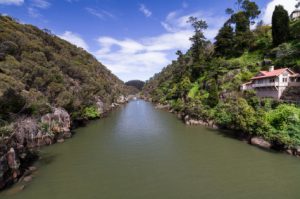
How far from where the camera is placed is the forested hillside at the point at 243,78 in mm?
28219

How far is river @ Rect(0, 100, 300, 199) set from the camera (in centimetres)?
1753

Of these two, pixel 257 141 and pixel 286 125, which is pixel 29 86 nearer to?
pixel 257 141

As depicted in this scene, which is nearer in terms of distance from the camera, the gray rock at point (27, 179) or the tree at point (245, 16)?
the gray rock at point (27, 179)

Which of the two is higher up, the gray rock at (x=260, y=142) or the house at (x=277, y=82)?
the house at (x=277, y=82)

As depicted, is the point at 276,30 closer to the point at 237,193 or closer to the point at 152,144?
the point at 152,144

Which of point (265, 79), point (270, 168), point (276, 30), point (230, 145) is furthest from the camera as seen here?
point (276, 30)

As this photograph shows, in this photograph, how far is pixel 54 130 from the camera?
33281mm

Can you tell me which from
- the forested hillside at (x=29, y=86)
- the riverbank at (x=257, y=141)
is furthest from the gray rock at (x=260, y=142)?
the forested hillside at (x=29, y=86)

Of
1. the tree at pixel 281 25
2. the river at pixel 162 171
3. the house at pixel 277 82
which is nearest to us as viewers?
the river at pixel 162 171

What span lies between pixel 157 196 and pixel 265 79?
111ft

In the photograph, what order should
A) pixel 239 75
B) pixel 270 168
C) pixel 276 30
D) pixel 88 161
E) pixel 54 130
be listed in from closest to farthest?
pixel 270 168 → pixel 88 161 → pixel 54 130 → pixel 239 75 → pixel 276 30

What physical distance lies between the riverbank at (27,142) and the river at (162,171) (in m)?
1.29

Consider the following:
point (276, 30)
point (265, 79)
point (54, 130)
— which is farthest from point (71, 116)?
point (276, 30)

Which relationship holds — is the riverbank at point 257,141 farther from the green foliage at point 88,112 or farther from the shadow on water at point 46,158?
the shadow on water at point 46,158
